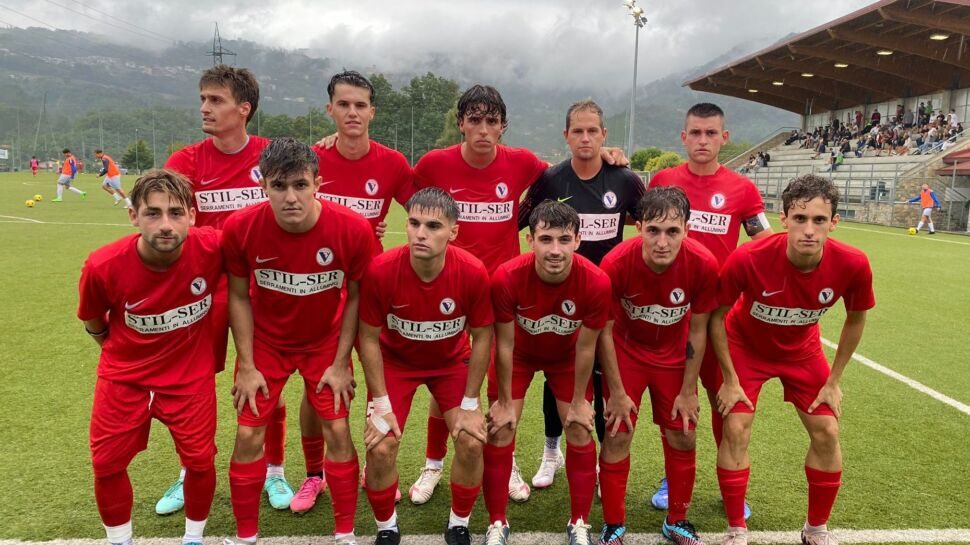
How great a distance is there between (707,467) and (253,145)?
11.8 feet

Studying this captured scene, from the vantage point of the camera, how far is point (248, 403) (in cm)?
294

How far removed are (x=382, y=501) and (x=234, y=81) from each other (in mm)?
2569

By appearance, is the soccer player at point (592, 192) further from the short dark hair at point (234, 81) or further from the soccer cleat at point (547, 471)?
the short dark hair at point (234, 81)

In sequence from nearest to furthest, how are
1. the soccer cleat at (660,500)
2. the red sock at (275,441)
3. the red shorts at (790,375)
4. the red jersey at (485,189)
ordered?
the red shorts at (790,375) < the soccer cleat at (660,500) < the red sock at (275,441) < the red jersey at (485,189)

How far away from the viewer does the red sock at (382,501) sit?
298cm

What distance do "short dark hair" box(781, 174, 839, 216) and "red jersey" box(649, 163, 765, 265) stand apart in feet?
1.96

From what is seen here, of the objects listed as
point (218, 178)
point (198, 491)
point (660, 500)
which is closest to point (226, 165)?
point (218, 178)

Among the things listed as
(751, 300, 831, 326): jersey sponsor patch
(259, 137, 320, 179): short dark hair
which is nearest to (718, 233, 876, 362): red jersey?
(751, 300, 831, 326): jersey sponsor patch

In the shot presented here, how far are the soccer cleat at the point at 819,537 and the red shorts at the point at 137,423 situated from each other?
120 inches

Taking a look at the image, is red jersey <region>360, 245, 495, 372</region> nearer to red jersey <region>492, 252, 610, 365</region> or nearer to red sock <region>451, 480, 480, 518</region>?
red jersey <region>492, 252, 610, 365</region>

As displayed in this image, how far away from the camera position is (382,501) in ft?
9.79

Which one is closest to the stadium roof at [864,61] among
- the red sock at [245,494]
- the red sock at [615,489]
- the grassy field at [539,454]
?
the grassy field at [539,454]

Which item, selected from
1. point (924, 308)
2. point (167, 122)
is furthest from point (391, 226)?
point (167, 122)

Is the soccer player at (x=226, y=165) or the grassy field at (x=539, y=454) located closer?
the grassy field at (x=539, y=454)
